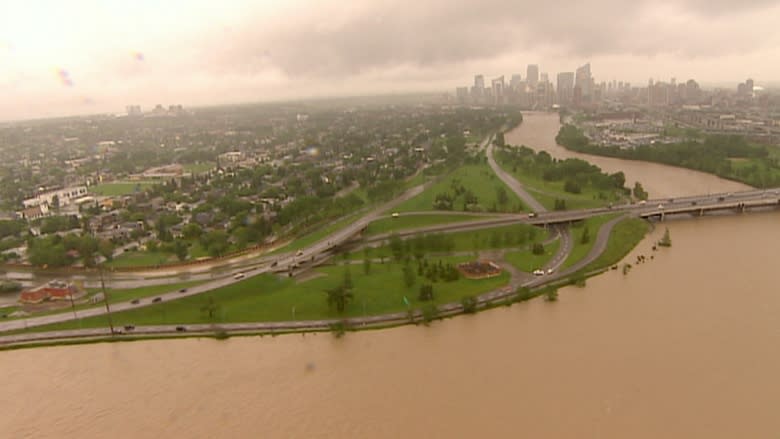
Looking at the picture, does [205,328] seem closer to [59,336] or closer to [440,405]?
[59,336]

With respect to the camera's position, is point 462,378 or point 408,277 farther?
point 408,277

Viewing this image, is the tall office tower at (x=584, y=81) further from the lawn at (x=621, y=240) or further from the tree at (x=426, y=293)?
the tree at (x=426, y=293)

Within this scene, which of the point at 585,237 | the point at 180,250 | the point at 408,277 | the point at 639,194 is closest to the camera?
the point at 408,277

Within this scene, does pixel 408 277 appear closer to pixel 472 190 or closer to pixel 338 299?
pixel 338 299

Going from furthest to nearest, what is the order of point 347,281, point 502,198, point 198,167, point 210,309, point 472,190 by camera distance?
point 198,167 → point 472,190 → point 502,198 → point 347,281 → point 210,309

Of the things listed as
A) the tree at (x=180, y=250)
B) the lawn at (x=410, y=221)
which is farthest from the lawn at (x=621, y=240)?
the tree at (x=180, y=250)

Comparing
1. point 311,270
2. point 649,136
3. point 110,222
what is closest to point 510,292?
point 311,270

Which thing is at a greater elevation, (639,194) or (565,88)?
(565,88)

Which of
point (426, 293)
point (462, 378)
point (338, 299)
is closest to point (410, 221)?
point (426, 293)

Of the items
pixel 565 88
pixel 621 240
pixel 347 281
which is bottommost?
pixel 621 240
